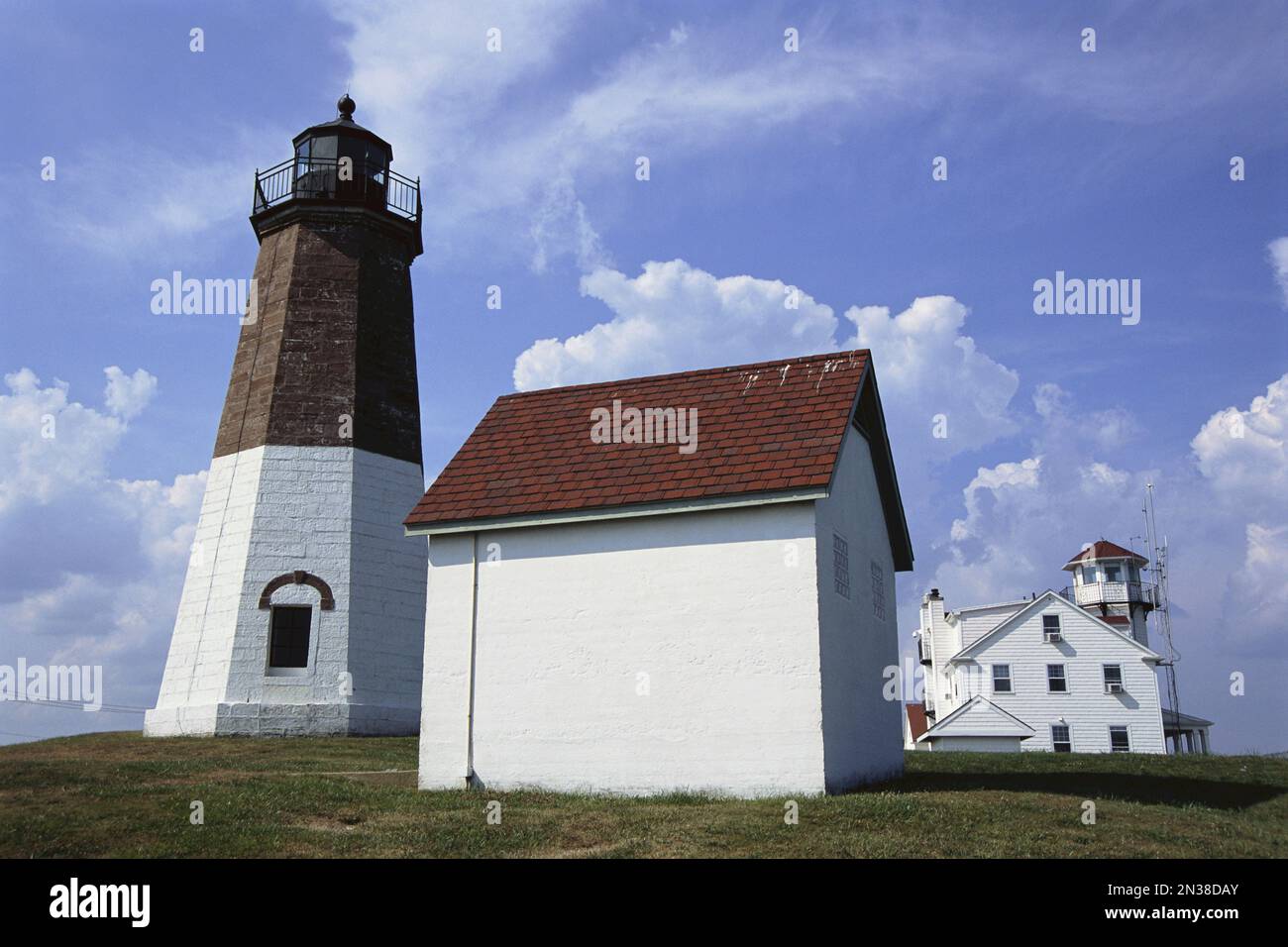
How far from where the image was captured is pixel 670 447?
17.0 m

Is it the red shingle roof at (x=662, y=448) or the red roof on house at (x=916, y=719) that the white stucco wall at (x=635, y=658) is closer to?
the red shingle roof at (x=662, y=448)

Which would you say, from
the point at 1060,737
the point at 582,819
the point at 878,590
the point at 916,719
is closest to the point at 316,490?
the point at 878,590

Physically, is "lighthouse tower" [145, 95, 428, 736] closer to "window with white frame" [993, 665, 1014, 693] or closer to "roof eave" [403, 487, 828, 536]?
"roof eave" [403, 487, 828, 536]

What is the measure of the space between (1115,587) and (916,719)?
38.1 ft

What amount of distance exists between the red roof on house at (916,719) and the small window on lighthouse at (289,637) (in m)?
35.0

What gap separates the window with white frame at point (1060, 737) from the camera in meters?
42.6

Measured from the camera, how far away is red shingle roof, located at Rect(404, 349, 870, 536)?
1567cm

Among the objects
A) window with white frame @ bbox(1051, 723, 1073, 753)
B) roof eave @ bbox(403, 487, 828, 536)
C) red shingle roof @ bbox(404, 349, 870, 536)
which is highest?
red shingle roof @ bbox(404, 349, 870, 536)

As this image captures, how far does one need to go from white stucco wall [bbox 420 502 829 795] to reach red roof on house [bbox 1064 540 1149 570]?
1650 inches

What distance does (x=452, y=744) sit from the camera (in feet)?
53.0

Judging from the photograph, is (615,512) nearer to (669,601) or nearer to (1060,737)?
(669,601)

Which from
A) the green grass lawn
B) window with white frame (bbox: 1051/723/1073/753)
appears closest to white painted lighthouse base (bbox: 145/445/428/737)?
the green grass lawn
